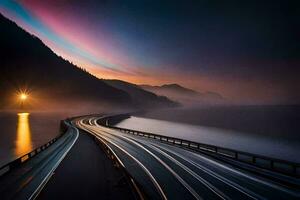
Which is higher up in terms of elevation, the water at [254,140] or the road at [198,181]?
the road at [198,181]

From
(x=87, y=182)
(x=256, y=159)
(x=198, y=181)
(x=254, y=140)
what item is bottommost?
(x=254, y=140)

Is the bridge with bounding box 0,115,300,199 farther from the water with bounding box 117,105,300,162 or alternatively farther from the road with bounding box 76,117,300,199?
the water with bounding box 117,105,300,162

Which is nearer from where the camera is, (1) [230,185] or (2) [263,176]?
(1) [230,185]

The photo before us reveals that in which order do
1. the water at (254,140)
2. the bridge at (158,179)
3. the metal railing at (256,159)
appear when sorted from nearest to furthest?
1. the bridge at (158,179)
2. the metal railing at (256,159)
3. the water at (254,140)

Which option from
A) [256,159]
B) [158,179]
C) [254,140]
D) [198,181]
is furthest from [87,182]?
[254,140]

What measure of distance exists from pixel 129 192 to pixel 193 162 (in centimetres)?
1123

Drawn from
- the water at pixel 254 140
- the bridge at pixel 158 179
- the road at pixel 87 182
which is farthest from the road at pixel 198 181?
the water at pixel 254 140

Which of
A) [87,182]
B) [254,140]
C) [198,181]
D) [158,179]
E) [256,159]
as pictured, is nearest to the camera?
[87,182]

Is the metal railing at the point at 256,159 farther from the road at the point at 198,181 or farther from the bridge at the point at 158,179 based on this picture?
the road at the point at 198,181

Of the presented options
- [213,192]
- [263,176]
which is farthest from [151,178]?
[263,176]

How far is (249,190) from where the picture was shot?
15914mm

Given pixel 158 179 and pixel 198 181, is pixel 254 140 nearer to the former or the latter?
pixel 198 181

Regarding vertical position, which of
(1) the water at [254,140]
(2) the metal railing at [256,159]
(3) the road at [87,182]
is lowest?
(1) the water at [254,140]

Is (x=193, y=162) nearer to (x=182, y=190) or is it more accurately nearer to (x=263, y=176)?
(x=263, y=176)
